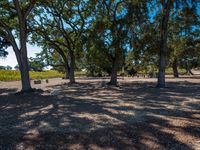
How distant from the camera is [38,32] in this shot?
2327cm

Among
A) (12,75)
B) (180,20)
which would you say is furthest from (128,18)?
(12,75)

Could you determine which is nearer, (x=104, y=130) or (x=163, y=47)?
(x=104, y=130)

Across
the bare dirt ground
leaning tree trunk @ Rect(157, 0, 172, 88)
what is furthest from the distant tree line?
the bare dirt ground

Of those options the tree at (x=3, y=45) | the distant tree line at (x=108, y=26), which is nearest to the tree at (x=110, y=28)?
the distant tree line at (x=108, y=26)

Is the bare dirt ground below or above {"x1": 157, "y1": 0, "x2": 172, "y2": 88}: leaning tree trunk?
below

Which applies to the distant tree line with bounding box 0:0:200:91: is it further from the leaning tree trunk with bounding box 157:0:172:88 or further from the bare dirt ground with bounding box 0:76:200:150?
the bare dirt ground with bounding box 0:76:200:150

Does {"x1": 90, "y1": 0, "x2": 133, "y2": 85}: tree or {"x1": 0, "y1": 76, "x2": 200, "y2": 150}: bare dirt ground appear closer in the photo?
{"x1": 0, "y1": 76, "x2": 200, "y2": 150}: bare dirt ground

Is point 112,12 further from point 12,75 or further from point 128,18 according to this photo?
point 12,75

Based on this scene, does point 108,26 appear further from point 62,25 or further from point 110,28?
point 62,25

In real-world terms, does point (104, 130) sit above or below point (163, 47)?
below

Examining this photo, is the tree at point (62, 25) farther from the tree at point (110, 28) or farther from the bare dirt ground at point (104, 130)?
the bare dirt ground at point (104, 130)

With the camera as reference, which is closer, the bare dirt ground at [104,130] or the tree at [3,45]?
the bare dirt ground at [104,130]

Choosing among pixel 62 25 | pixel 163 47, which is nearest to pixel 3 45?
pixel 62 25

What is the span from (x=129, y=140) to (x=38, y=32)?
20.4m
